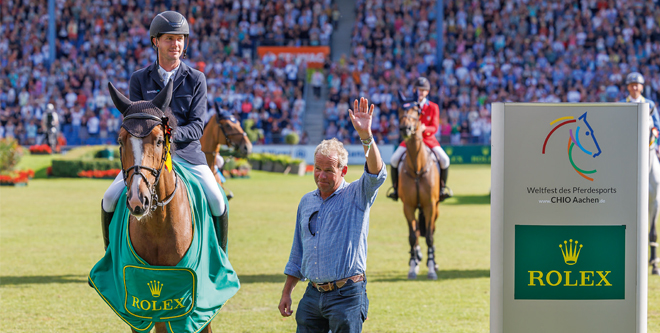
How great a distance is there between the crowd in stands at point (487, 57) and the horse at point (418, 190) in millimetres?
20478

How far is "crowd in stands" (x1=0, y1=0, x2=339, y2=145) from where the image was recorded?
3206 centimetres

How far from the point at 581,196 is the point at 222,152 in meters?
8.36

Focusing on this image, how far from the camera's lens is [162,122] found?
4.73 m

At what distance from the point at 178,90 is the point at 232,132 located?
5.90 metres

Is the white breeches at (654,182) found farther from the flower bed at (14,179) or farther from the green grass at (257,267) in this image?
the flower bed at (14,179)

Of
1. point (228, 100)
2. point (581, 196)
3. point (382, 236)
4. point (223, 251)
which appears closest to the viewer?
point (581, 196)

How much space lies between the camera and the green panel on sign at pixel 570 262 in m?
4.44

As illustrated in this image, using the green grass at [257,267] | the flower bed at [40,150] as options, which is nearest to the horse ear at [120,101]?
the green grass at [257,267]

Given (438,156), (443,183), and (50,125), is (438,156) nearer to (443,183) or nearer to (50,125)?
(443,183)

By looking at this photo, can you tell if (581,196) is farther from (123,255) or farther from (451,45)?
(451,45)

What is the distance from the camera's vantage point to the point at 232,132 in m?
11.4

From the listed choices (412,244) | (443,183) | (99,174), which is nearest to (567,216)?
(412,244)

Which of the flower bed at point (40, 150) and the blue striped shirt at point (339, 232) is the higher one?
the flower bed at point (40, 150)

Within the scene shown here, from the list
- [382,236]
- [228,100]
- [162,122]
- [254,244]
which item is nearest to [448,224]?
[382,236]
